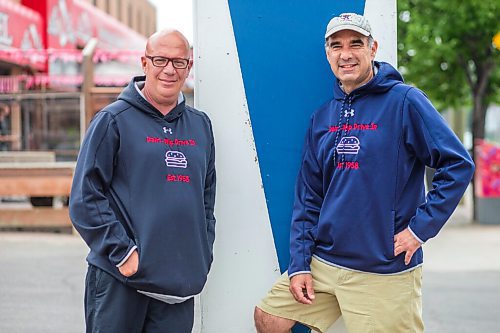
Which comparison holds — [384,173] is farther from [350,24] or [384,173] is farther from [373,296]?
[350,24]

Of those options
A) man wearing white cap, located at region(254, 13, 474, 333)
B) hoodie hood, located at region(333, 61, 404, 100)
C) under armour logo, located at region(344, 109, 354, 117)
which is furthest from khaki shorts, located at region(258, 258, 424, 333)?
hoodie hood, located at region(333, 61, 404, 100)

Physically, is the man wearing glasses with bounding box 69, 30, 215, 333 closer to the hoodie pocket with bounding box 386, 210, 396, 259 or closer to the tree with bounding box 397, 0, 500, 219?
the hoodie pocket with bounding box 386, 210, 396, 259

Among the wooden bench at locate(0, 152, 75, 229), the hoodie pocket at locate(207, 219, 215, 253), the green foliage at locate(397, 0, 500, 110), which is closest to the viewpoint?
the hoodie pocket at locate(207, 219, 215, 253)

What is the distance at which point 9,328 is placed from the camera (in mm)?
6742

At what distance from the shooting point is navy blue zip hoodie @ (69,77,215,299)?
339 cm

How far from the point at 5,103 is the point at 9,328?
12725mm

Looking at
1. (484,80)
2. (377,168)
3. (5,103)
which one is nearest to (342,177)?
(377,168)

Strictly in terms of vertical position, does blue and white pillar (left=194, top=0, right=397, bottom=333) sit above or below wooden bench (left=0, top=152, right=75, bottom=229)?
above

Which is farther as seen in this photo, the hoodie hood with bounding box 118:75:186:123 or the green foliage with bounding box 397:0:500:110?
the green foliage with bounding box 397:0:500:110

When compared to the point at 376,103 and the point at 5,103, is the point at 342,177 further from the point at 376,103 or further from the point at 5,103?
the point at 5,103

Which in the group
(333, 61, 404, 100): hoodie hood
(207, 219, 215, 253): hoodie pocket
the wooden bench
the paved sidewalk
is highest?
(333, 61, 404, 100): hoodie hood

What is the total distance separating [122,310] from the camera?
348 cm

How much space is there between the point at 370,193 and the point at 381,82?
49 centimetres

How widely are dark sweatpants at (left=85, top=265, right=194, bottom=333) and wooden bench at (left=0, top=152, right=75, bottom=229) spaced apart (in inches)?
357
